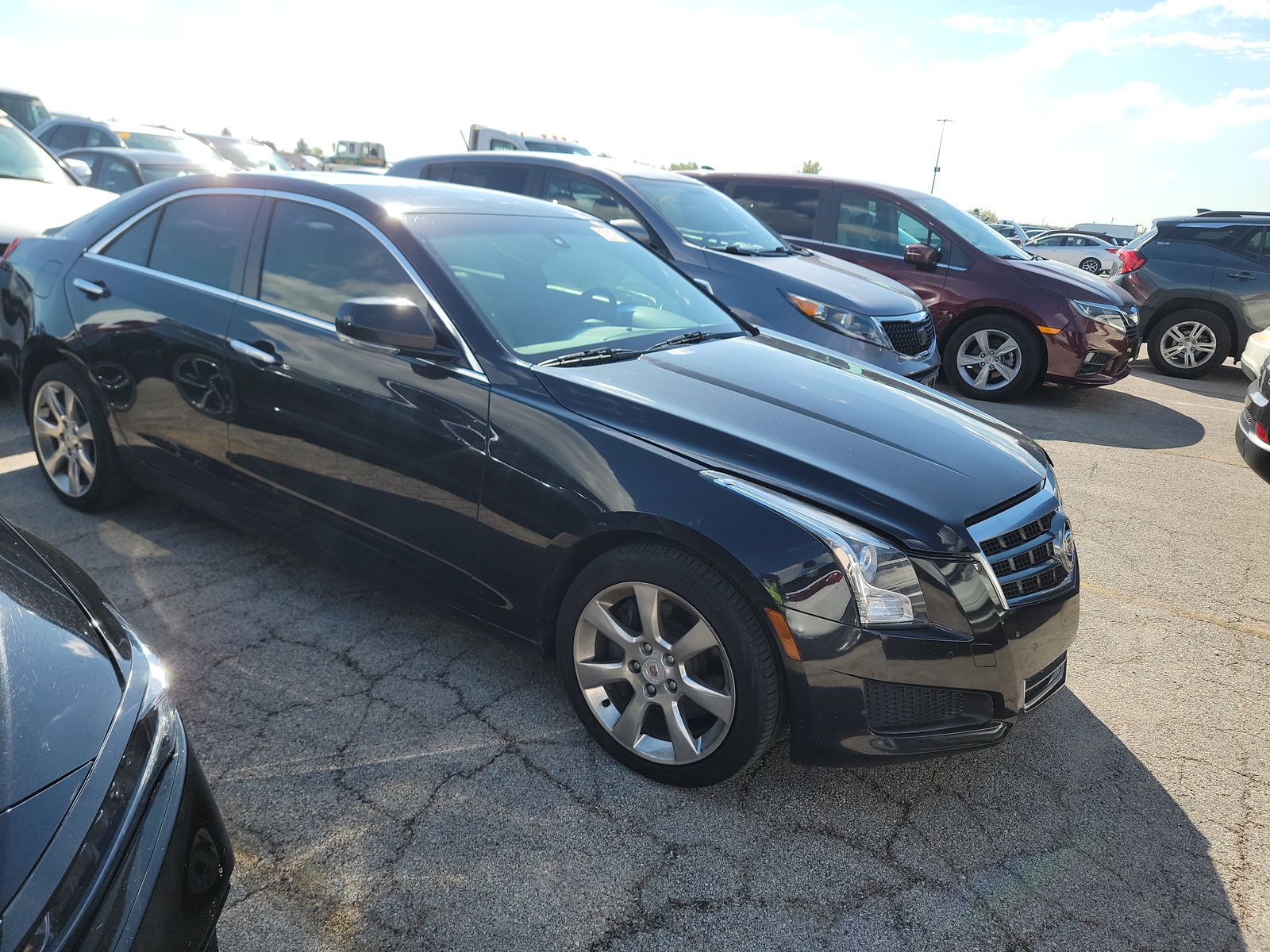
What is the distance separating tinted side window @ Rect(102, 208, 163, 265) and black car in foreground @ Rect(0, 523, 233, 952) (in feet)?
7.75

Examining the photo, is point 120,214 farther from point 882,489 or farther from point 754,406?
point 882,489

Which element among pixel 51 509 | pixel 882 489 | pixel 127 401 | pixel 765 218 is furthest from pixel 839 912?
pixel 765 218

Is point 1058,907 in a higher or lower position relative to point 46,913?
lower

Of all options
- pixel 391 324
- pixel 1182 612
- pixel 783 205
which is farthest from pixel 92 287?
pixel 783 205

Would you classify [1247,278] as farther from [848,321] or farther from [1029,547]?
[1029,547]

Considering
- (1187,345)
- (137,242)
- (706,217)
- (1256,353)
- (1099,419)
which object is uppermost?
(706,217)

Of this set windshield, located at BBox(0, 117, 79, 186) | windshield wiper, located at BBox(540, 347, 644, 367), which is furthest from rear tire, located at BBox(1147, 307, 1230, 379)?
windshield, located at BBox(0, 117, 79, 186)

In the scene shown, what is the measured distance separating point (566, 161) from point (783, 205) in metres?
2.43

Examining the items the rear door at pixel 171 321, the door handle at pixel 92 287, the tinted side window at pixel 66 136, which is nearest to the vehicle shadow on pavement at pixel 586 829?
the rear door at pixel 171 321

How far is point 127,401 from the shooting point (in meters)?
3.89

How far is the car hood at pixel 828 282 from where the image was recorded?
6328 millimetres

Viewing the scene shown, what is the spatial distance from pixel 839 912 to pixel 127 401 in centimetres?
334

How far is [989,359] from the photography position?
820 centimetres

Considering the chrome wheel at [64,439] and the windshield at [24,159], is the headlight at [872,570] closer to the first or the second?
the chrome wheel at [64,439]
